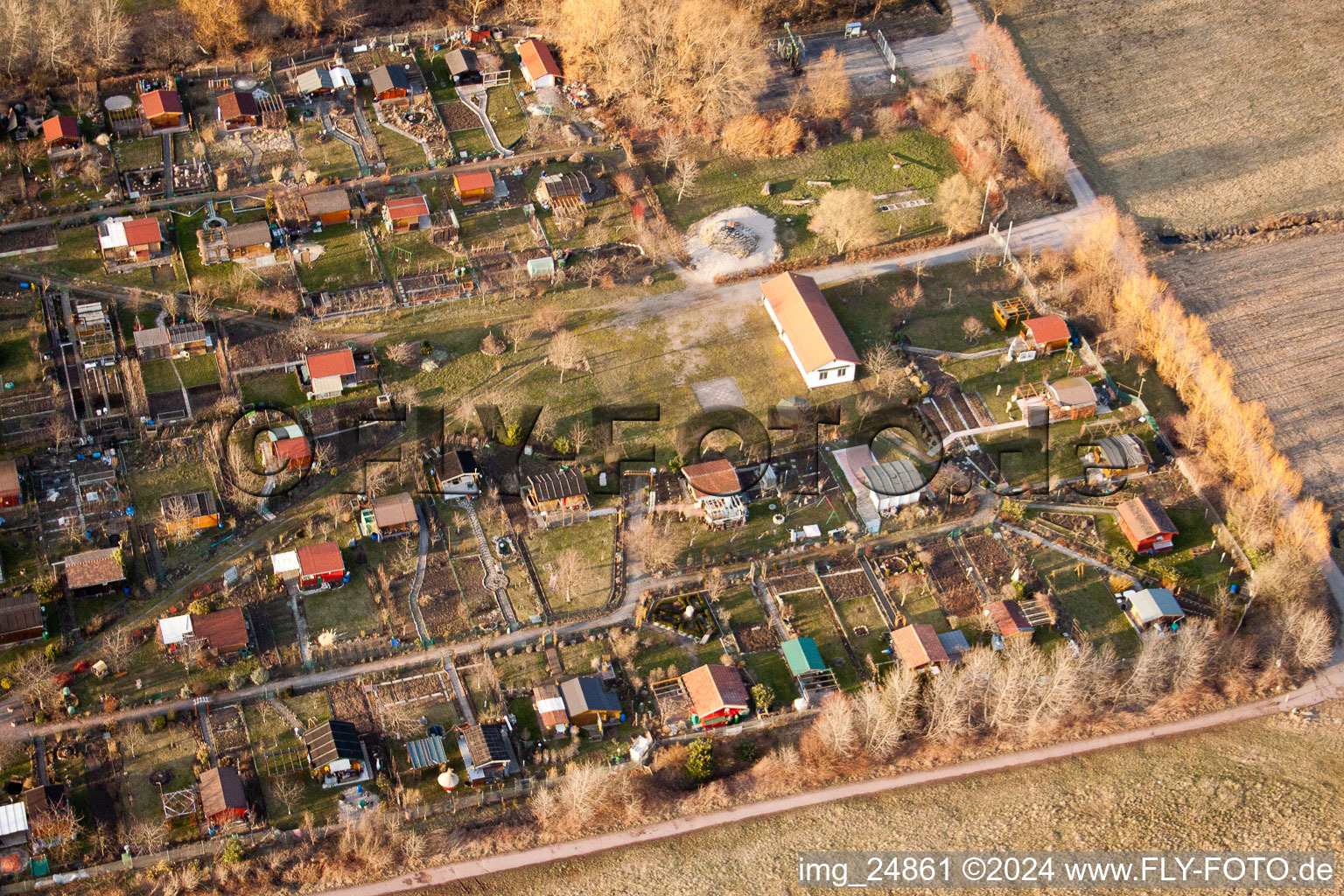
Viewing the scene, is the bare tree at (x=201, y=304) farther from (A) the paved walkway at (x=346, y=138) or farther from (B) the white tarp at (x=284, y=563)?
(B) the white tarp at (x=284, y=563)

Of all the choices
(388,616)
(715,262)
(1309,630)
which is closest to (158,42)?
(715,262)

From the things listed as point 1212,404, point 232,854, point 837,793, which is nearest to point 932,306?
point 1212,404

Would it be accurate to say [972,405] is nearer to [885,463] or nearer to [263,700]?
[885,463]

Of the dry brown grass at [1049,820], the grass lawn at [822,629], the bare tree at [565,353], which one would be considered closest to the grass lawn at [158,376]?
the bare tree at [565,353]

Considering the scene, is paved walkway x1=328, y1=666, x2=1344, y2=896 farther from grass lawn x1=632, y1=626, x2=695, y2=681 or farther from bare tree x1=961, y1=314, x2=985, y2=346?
bare tree x1=961, y1=314, x2=985, y2=346

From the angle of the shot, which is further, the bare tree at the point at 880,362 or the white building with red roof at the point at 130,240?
the white building with red roof at the point at 130,240

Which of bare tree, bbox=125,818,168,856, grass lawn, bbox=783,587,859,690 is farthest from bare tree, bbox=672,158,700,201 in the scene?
bare tree, bbox=125,818,168,856
